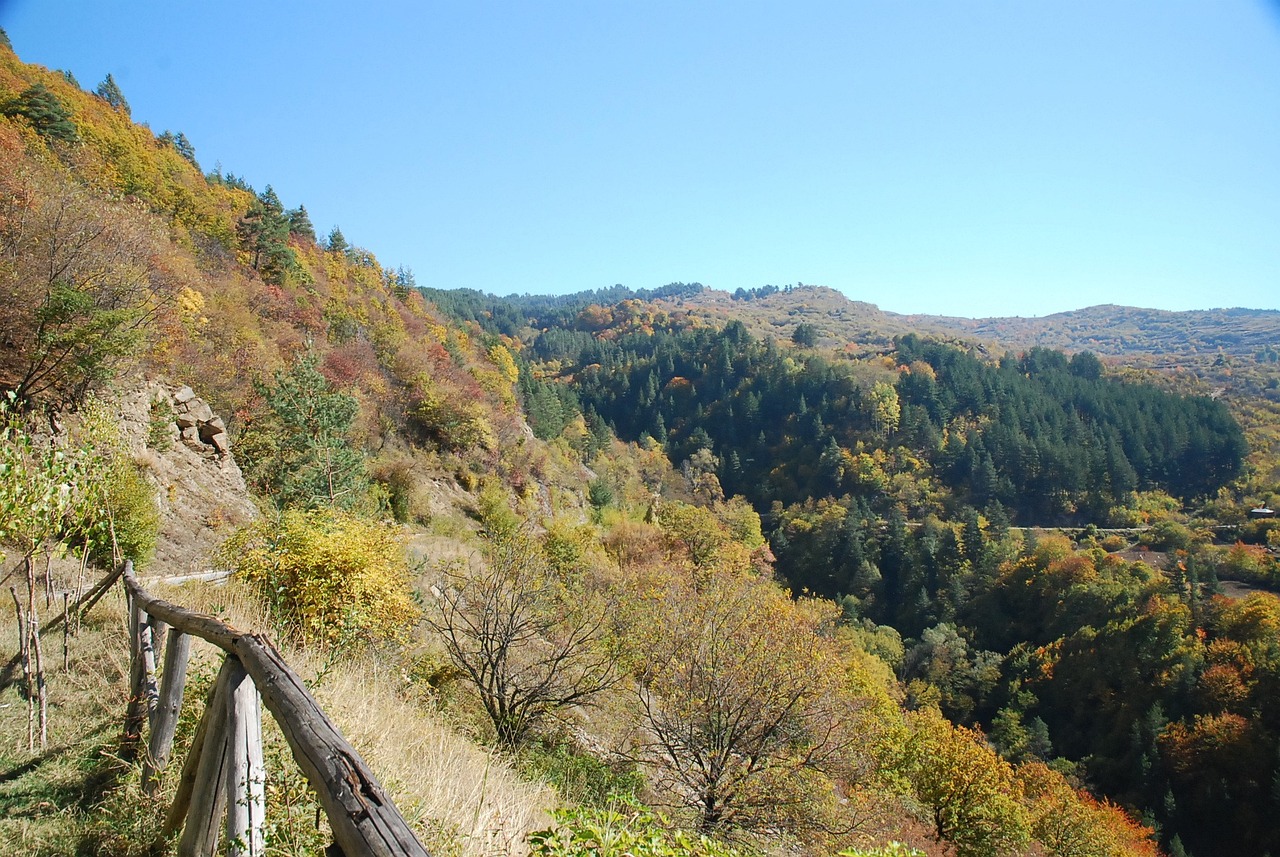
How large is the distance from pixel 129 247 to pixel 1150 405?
114 meters

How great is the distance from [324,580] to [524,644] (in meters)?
4.38

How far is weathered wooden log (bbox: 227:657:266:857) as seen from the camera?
8.18ft

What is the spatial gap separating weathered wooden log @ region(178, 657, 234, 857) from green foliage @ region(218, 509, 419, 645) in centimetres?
615

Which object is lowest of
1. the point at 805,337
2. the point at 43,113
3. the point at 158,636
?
the point at 158,636

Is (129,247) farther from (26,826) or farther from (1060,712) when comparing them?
(1060,712)

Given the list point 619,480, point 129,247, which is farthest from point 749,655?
point 619,480

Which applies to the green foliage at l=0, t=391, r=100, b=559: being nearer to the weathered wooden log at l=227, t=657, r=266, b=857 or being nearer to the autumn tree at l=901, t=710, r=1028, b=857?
the weathered wooden log at l=227, t=657, r=266, b=857

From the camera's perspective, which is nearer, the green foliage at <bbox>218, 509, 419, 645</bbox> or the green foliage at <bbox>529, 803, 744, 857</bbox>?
the green foliage at <bbox>529, 803, 744, 857</bbox>

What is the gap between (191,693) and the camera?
427cm

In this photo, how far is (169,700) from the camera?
138 inches

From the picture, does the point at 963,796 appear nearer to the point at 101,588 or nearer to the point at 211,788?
the point at 101,588

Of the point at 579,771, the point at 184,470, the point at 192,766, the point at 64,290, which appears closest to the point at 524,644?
the point at 579,771

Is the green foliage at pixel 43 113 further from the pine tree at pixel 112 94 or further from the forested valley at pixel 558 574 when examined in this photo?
the pine tree at pixel 112 94

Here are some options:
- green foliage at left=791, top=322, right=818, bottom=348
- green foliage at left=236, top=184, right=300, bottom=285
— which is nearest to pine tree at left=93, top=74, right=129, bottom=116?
green foliage at left=236, top=184, right=300, bottom=285
